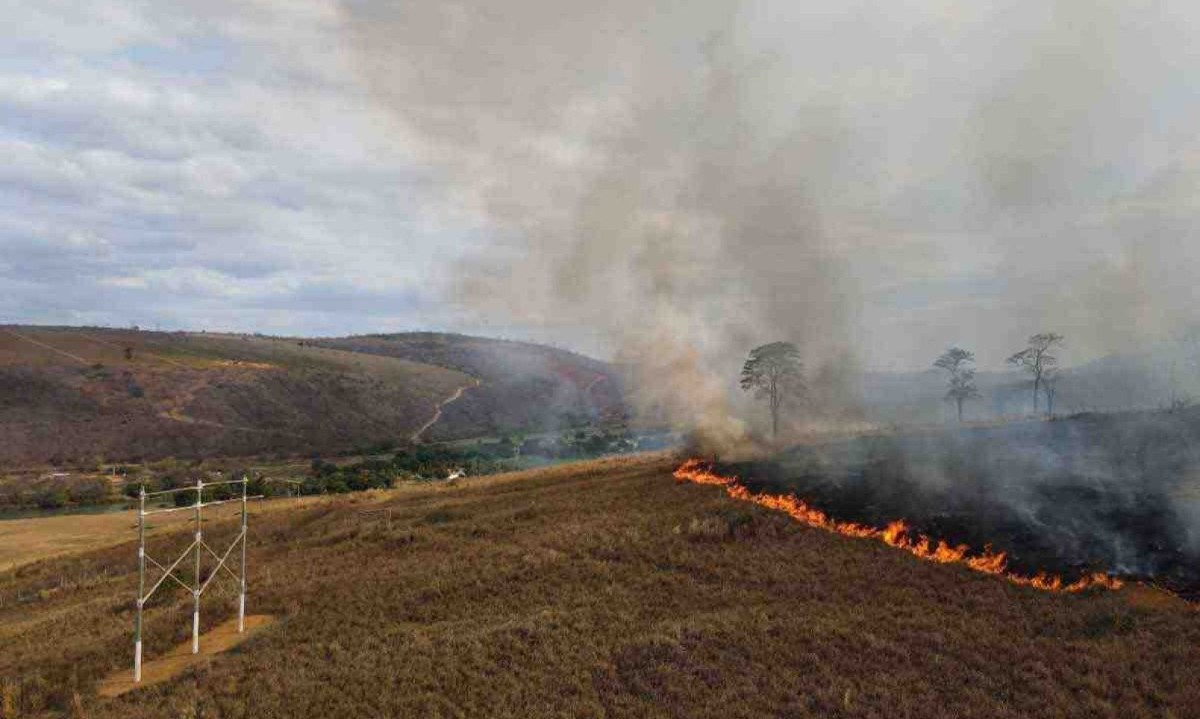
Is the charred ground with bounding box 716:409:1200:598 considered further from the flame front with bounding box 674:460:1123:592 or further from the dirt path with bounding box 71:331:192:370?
the dirt path with bounding box 71:331:192:370

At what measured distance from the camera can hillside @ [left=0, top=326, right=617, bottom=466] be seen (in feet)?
375

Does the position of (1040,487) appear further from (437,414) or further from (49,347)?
(49,347)

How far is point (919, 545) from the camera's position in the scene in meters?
32.2

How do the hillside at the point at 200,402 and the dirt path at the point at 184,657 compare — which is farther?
the hillside at the point at 200,402

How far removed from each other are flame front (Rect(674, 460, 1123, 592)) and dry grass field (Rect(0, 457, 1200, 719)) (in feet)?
3.06

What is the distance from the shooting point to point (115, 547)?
53.8 metres

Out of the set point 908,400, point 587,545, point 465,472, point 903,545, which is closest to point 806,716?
point 903,545

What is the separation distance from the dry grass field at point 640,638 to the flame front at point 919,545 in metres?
0.93

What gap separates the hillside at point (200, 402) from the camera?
114m

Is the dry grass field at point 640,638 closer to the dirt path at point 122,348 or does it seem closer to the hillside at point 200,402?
the hillside at point 200,402

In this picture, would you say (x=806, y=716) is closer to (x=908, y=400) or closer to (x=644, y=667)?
(x=644, y=667)

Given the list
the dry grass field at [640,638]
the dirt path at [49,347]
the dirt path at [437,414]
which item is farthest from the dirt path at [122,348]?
the dry grass field at [640,638]

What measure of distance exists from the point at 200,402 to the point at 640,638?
134m

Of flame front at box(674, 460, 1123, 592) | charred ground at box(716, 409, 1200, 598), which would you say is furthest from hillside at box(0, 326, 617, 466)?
flame front at box(674, 460, 1123, 592)
